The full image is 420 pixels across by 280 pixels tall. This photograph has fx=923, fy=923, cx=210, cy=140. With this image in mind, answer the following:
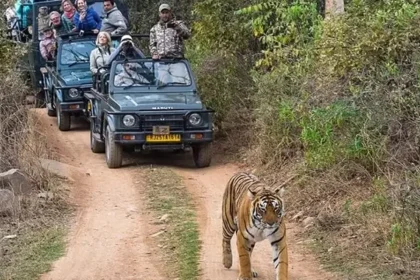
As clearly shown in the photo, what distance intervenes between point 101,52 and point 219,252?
804 cm

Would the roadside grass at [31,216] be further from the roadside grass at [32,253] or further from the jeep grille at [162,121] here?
the jeep grille at [162,121]

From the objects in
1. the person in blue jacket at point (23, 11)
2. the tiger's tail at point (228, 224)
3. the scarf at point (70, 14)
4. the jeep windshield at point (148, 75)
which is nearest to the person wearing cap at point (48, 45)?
the scarf at point (70, 14)

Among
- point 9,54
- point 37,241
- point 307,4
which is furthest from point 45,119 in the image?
point 37,241

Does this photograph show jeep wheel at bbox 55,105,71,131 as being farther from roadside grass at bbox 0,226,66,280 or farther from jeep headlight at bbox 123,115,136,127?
roadside grass at bbox 0,226,66,280

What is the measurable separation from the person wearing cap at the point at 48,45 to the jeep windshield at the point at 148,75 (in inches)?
193

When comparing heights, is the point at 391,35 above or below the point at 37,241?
above

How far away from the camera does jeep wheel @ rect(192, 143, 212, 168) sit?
14.4m

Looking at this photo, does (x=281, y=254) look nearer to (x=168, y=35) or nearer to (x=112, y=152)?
(x=112, y=152)

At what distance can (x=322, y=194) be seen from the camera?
11.2 metres

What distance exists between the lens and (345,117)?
37.0 feet

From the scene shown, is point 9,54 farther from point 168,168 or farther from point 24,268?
point 24,268

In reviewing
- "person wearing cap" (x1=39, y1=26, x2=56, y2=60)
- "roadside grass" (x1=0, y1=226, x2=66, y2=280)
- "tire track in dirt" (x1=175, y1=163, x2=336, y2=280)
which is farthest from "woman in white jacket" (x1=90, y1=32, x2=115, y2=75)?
"roadside grass" (x1=0, y1=226, x2=66, y2=280)

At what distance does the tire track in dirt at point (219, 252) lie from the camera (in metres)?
8.74

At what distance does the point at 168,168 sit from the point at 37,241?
4302mm
